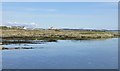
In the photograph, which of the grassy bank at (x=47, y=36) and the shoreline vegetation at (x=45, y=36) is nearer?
the shoreline vegetation at (x=45, y=36)

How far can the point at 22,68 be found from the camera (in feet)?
90.1

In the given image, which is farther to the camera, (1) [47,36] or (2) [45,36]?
(1) [47,36]

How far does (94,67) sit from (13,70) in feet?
23.5

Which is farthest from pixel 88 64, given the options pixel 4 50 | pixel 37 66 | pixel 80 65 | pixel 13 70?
pixel 4 50

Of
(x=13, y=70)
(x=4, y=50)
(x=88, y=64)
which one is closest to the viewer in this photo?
(x=13, y=70)

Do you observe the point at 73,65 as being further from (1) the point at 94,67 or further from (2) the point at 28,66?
(2) the point at 28,66

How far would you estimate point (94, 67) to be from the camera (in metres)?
28.1

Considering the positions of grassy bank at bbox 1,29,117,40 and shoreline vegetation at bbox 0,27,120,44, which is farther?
grassy bank at bbox 1,29,117,40

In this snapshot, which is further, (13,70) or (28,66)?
(28,66)

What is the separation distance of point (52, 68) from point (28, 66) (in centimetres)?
244

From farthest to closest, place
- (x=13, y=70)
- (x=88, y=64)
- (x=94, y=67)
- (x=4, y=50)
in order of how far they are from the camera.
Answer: (x=4, y=50), (x=88, y=64), (x=94, y=67), (x=13, y=70)

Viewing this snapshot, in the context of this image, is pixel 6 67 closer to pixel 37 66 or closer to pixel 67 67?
pixel 37 66

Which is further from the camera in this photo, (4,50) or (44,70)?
(4,50)

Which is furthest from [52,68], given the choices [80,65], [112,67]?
[112,67]
